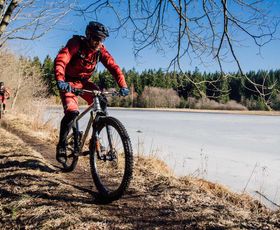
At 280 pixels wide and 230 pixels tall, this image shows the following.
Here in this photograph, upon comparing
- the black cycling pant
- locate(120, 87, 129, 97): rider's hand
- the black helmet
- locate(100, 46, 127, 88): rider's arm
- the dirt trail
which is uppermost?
the black helmet

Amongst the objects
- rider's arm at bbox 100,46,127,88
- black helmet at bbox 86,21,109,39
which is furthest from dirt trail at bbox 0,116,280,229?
black helmet at bbox 86,21,109,39

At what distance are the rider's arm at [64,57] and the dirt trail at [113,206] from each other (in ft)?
4.48

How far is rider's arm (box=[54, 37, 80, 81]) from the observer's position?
4.38 m

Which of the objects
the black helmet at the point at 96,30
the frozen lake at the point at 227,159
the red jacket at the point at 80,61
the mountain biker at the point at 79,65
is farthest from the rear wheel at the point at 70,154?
the frozen lake at the point at 227,159

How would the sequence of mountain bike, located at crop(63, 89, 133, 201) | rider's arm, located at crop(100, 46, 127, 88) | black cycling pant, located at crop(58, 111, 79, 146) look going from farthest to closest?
1. black cycling pant, located at crop(58, 111, 79, 146)
2. rider's arm, located at crop(100, 46, 127, 88)
3. mountain bike, located at crop(63, 89, 133, 201)

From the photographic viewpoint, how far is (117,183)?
15.1 feet

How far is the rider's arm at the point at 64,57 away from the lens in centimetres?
438

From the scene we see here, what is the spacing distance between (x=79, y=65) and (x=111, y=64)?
0.41 meters

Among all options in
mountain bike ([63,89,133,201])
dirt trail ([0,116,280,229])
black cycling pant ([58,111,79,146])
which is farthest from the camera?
black cycling pant ([58,111,79,146])

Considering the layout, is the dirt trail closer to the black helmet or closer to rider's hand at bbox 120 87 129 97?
rider's hand at bbox 120 87 129 97

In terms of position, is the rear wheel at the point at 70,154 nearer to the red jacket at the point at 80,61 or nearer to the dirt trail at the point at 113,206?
the dirt trail at the point at 113,206

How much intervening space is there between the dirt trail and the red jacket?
136 centimetres

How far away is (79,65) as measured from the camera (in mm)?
4715

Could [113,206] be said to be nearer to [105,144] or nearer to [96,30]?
[105,144]
